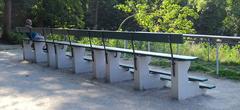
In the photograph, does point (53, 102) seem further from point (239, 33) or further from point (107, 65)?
point (239, 33)

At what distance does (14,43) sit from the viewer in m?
20.4

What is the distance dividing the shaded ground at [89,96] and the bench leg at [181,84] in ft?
0.48

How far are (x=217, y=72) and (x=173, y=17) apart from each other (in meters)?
6.65

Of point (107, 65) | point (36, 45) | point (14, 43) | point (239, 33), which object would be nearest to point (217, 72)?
point (107, 65)

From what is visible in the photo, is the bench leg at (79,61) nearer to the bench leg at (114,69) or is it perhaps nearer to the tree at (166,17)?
the bench leg at (114,69)

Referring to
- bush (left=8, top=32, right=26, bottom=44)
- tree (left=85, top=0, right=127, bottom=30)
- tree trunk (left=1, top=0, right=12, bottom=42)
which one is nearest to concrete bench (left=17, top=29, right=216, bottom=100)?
bush (left=8, top=32, right=26, bottom=44)

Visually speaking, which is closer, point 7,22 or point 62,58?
point 62,58

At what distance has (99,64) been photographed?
896 centimetres

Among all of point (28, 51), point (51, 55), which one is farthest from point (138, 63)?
point (28, 51)

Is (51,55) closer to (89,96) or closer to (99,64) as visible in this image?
(99,64)

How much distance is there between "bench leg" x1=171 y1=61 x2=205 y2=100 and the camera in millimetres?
6871

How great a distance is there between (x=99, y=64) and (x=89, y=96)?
1.72m

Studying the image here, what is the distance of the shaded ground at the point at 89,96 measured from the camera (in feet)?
21.5

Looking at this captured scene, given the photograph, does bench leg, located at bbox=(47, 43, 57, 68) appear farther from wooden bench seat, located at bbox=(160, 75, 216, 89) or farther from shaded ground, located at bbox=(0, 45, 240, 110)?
wooden bench seat, located at bbox=(160, 75, 216, 89)
